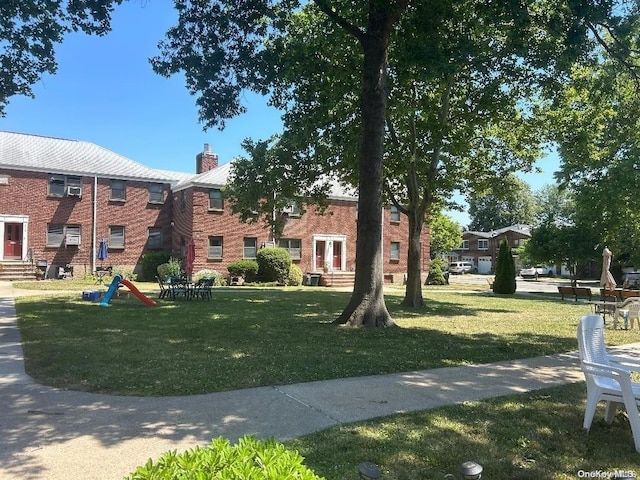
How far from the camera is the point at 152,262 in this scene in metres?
29.9

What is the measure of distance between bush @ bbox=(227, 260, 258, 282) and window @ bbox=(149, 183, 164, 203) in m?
7.13

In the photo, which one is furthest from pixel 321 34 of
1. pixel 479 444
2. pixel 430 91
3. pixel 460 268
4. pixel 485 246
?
pixel 485 246

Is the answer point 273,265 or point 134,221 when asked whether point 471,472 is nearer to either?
point 273,265

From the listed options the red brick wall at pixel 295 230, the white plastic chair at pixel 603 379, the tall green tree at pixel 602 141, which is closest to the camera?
the white plastic chair at pixel 603 379

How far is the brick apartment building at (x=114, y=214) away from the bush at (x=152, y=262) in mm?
Result: 1254

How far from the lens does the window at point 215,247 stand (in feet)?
102

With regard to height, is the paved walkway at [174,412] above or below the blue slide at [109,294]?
below

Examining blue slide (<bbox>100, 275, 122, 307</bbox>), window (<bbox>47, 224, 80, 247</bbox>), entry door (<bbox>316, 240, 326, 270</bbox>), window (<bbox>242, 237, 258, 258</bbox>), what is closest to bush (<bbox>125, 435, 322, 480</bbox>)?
blue slide (<bbox>100, 275, 122, 307</bbox>)

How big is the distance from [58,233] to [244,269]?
11.2 meters

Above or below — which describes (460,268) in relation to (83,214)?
below

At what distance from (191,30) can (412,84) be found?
699 centimetres

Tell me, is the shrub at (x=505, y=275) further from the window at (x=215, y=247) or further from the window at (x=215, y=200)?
the window at (x=215, y=200)

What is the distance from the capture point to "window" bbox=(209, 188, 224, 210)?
30.8m

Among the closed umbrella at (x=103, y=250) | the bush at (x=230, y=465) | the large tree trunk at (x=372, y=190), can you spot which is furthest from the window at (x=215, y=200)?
the bush at (x=230, y=465)
